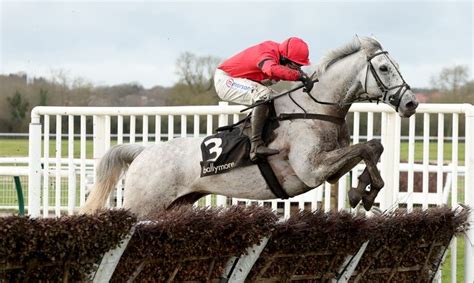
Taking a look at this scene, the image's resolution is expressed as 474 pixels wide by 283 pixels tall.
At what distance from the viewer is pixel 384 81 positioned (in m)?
5.54

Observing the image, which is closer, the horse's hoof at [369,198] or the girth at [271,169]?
the horse's hoof at [369,198]

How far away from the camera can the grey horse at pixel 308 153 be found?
18.1 ft

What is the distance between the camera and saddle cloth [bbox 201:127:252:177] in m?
5.87

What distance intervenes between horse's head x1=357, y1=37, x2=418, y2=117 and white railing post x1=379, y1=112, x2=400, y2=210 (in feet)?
2.11

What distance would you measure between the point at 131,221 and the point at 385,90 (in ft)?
7.36

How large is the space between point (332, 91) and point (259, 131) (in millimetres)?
533

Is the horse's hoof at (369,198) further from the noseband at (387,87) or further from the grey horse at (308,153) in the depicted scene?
the noseband at (387,87)

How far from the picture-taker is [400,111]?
17.7ft

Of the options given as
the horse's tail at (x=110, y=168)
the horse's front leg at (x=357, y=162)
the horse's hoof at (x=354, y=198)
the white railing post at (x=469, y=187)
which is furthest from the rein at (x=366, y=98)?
the horse's tail at (x=110, y=168)

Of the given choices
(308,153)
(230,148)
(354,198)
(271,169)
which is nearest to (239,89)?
(230,148)

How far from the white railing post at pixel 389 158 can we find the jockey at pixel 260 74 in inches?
29.9

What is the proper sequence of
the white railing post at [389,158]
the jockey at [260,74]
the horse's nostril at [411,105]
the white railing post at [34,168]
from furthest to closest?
the white railing post at [389,158] < the white railing post at [34,168] < the jockey at [260,74] < the horse's nostril at [411,105]

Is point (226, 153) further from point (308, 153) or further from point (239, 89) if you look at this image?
point (308, 153)

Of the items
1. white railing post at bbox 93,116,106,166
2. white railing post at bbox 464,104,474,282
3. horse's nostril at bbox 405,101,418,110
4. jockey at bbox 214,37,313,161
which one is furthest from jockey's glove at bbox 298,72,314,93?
white railing post at bbox 93,116,106,166
